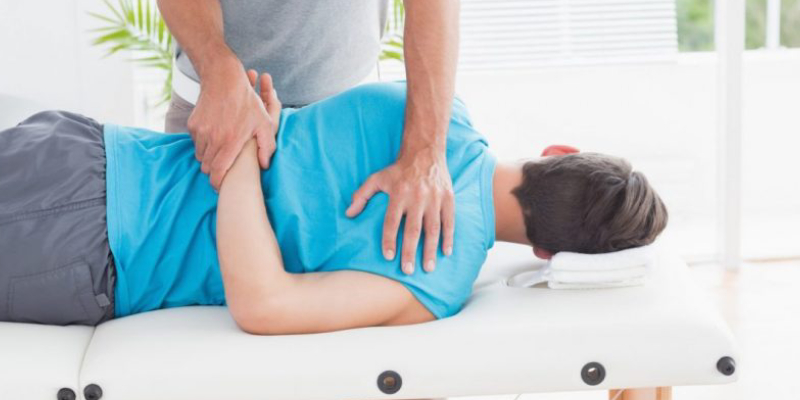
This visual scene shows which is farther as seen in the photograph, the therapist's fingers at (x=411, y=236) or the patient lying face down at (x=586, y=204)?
the patient lying face down at (x=586, y=204)

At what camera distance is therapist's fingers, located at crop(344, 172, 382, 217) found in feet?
5.15

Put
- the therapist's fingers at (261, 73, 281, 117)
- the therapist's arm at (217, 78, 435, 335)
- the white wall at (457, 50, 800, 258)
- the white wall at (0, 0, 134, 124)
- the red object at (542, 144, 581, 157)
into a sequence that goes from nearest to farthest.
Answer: the therapist's arm at (217, 78, 435, 335) < the therapist's fingers at (261, 73, 281, 117) < the red object at (542, 144, 581, 157) < the white wall at (0, 0, 134, 124) < the white wall at (457, 50, 800, 258)

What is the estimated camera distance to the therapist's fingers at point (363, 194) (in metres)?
1.57

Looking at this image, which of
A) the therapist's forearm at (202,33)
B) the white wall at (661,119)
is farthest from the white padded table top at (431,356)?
the white wall at (661,119)

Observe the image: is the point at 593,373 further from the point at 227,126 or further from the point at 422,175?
the point at 227,126

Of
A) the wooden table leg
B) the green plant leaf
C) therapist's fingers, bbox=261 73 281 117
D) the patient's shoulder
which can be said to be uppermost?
the green plant leaf

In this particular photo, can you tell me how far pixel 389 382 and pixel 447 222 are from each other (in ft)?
0.96

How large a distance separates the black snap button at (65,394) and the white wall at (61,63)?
5.97 ft

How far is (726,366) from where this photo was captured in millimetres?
1446

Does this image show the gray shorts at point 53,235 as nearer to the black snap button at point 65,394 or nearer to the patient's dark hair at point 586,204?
the black snap button at point 65,394

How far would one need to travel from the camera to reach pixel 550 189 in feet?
5.37

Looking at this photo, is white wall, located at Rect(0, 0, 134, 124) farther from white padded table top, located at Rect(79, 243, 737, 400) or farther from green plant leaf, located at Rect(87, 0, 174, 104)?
white padded table top, located at Rect(79, 243, 737, 400)

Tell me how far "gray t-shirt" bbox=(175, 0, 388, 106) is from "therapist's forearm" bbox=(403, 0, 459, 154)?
0.27 meters

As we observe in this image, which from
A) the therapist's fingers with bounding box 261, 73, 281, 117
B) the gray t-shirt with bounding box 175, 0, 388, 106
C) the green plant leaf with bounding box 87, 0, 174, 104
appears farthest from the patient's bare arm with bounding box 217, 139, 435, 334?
the green plant leaf with bounding box 87, 0, 174, 104
